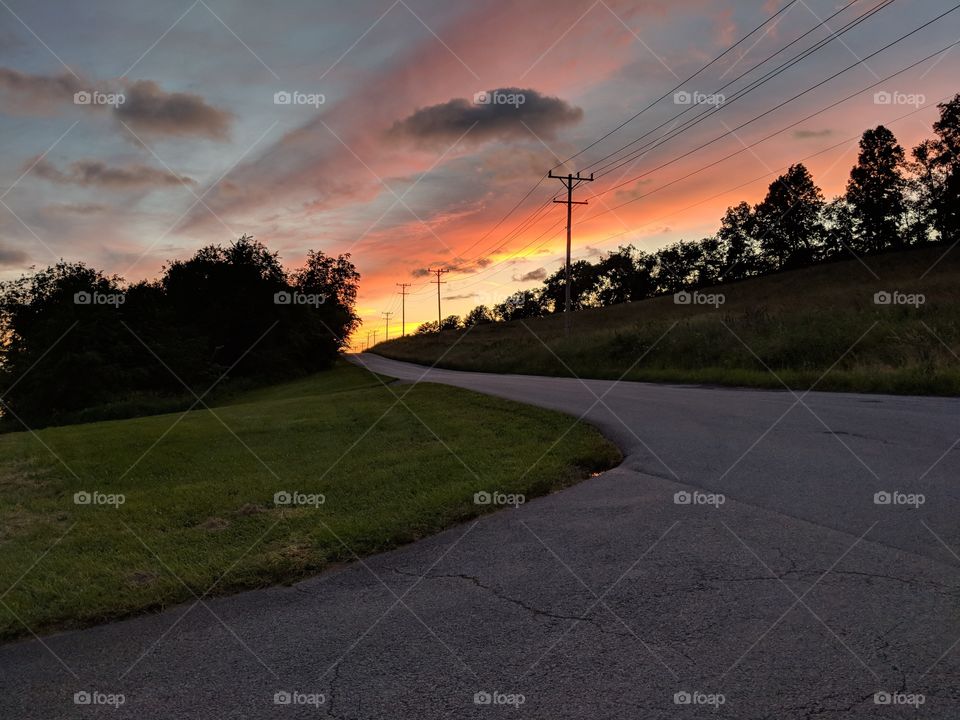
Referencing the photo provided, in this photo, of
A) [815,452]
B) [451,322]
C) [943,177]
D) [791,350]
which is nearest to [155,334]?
[791,350]

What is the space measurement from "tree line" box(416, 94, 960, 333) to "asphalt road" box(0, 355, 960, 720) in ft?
250

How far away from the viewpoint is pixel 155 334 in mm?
49469

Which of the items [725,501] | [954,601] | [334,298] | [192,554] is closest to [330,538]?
[192,554]

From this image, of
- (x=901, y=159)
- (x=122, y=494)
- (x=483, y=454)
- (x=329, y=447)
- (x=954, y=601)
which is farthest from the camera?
(x=901, y=159)

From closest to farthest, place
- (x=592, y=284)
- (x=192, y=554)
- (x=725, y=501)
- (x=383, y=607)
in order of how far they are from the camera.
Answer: (x=383, y=607), (x=192, y=554), (x=725, y=501), (x=592, y=284)

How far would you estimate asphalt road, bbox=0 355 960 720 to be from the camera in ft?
9.70

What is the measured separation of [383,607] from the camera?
416 cm

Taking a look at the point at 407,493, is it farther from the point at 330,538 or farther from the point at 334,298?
the point at 334,298

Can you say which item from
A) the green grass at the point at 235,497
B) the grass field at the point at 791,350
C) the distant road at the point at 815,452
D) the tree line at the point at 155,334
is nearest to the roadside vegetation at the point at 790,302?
the grass field at the point at 791,350

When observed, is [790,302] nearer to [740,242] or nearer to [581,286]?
[740,242]

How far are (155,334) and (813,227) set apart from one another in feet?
279

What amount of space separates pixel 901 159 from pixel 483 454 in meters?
85.0

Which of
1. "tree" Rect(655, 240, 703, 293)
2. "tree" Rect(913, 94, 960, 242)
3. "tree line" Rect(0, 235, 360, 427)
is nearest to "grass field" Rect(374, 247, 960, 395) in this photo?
"tree line" Rect(0, 235, 360, 427)

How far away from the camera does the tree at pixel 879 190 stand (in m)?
72.4
